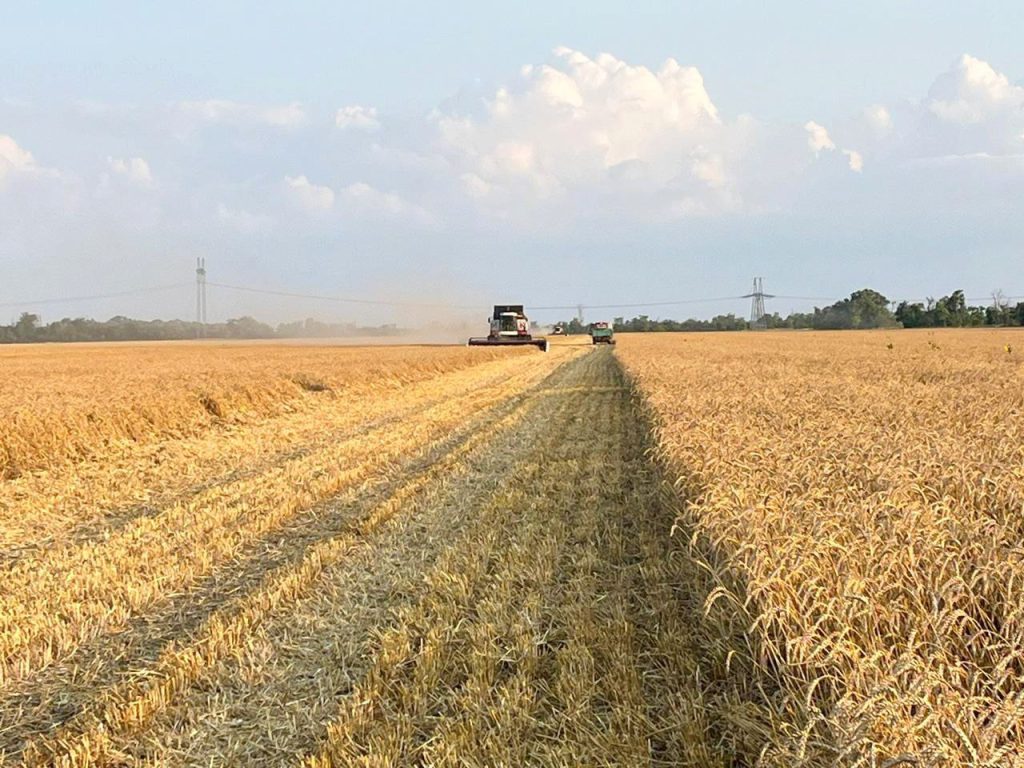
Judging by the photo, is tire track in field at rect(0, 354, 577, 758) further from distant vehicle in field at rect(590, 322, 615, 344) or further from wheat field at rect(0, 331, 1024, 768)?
distant vehicle in field at rect(590, 322, 615, 344)

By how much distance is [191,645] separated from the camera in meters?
3.81

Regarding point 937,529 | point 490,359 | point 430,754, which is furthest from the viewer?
point 490,359

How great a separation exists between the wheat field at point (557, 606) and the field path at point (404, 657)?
0.06ft

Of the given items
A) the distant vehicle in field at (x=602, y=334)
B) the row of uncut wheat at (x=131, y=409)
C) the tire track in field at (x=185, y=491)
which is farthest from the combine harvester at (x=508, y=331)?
the tire track in field at (x=185, y=491)

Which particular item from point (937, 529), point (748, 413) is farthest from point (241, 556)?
point (748, 413)

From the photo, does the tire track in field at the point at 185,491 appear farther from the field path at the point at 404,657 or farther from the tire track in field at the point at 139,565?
the field path at the point at 404,657

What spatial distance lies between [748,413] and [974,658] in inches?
214

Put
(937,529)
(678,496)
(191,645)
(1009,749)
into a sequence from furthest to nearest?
(678,496), (191,645), (937,529), (1009,749)

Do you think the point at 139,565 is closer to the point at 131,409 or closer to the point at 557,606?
the point at 557,606

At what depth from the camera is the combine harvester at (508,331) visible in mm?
45875

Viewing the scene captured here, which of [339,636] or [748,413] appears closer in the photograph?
[339,636]

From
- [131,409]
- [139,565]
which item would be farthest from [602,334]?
[139,565]

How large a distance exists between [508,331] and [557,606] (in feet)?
141

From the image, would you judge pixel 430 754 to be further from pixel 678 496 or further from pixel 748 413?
pixel 748 413
